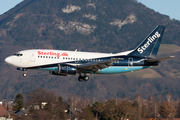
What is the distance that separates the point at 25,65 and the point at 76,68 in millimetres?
8795

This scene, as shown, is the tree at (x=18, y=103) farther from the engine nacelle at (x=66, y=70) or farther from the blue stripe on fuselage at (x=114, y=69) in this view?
the engine nacelle at (x=66, y=70)

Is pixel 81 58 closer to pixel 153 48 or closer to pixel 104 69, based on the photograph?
pixel 104 69

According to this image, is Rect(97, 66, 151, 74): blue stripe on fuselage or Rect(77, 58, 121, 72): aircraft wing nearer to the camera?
Rect(77, 58, 121, 72): aircraft wing

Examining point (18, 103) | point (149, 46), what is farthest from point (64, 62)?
point (18, 103)

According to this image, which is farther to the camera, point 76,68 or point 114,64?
point 114,64

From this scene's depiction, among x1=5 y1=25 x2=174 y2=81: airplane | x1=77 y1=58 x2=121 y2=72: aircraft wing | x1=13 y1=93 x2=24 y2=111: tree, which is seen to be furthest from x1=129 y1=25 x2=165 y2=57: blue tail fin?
x1=13 y1=93 x2=24 y2=111: tree

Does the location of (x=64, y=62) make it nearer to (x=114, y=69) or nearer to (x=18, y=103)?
(x=114, y=69)

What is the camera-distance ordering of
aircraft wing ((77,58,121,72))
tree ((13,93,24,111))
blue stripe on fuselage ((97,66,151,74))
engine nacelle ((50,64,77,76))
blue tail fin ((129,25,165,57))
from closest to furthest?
aircraft wing ((77,58,121,72)) < engine nacelle ((50,64,77,76)) < blue stripe on fuselage ((97,66,151,74)) < blue tail fin ((129,25,165,57)) < tree ((13,93,24,111))

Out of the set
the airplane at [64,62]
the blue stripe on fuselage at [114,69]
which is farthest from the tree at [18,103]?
the blue stripe on fuselage at [114,69]

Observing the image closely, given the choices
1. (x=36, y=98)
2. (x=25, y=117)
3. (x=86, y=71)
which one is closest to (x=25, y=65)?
(x=86, y=71)

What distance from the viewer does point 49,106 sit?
88.3m

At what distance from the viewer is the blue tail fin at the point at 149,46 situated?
63594 millimetres

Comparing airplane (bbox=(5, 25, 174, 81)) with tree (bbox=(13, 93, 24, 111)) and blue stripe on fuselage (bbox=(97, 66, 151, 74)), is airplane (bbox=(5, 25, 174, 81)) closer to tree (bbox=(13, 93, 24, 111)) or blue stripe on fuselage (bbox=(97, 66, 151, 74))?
blue stripe on fuselage (bbox=(97, 66, 151, 74))

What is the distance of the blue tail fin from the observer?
63.6 metres
